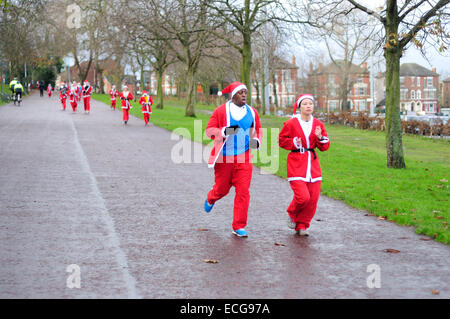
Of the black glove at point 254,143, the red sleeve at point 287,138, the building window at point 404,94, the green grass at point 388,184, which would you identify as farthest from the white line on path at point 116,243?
the building window at point 404,94

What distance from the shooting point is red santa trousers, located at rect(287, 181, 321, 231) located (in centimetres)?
745

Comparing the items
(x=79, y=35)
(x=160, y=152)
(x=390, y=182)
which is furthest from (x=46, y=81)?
(x=390, y=182)

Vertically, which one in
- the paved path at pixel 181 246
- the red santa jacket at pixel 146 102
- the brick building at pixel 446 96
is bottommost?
the paved path at pixel 181 246

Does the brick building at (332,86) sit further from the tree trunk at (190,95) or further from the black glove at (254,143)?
the black glove at (254,143)

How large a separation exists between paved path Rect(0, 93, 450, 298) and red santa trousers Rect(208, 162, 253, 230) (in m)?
0.26

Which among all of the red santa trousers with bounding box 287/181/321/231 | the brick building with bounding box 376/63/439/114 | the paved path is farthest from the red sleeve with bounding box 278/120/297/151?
the brick building with bounding box 376/63/439/114

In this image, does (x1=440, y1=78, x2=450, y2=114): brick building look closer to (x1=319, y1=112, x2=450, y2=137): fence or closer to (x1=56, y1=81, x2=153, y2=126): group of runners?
(x1=319, y1=112, x2=450, y2=137): fence

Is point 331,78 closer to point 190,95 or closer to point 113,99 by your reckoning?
point 113,99

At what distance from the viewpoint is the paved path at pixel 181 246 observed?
5.42 meters

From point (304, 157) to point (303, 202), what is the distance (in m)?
0.54

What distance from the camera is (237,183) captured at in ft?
25.2

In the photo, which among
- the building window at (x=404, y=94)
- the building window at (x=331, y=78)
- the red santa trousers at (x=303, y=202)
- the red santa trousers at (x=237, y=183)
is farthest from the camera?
the building window at (x=404, y=94)

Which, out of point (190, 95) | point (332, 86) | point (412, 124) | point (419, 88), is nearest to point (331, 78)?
point (332, 86)

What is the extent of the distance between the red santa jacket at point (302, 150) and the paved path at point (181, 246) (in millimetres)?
743
